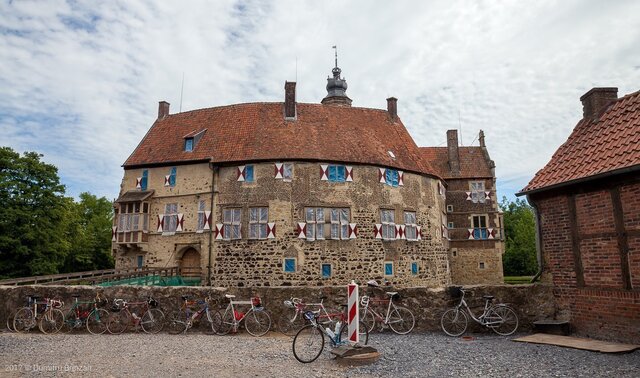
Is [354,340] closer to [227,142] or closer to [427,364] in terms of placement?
[427,364]

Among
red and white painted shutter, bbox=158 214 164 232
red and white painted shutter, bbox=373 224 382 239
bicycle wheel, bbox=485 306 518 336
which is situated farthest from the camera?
red and white painted shutter, bbox=158 214 164 232

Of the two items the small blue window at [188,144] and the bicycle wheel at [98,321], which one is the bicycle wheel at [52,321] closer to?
the bicycle wheel at [98,321]

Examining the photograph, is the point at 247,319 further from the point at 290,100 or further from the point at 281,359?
the point at 290,100

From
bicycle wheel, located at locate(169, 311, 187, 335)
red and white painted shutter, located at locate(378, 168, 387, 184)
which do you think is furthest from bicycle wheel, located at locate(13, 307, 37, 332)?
red and white painted shutter, located at locate(378, 168, 387, 184)

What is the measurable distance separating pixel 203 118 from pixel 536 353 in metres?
21.6

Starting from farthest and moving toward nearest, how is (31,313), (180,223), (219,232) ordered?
(180,223) < (219,232) < (31,313)

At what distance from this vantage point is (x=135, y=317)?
392 inches

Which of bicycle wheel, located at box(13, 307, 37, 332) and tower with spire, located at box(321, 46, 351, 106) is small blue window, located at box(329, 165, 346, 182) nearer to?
bicycle wheel, located at box(13, 307, 37, 332)

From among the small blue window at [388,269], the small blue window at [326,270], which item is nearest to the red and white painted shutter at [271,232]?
the small blue window at [326,270]

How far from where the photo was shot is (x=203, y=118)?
24953 mm

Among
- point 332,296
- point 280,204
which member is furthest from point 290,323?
point 280,204

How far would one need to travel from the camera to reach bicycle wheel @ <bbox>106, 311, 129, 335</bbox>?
9.97 metres

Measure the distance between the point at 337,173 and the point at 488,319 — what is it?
42.8 feet

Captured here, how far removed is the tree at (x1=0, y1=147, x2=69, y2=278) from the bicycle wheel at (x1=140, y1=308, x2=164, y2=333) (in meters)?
22.0
